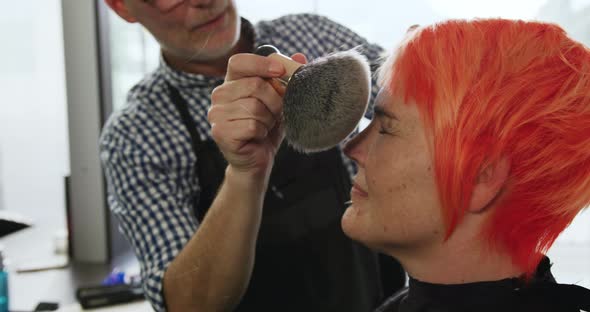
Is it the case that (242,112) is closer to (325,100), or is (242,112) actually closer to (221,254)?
(325,100)

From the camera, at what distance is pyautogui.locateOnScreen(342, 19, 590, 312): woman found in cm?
88

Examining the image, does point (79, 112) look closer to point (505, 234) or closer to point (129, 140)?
point (129, 140)

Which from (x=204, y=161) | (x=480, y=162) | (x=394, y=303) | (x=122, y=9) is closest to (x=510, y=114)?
(x=480, y=162)

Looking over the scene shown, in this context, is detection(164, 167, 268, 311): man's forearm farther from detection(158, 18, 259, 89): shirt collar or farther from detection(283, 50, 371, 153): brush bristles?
detection(158, 18, 259, 89): shirt collar

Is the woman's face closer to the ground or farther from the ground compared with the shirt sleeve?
farther from the ground

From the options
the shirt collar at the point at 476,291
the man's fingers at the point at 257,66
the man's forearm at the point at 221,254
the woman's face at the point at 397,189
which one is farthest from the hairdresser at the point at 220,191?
the shirt collar at the point at 476,291

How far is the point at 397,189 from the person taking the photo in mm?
948

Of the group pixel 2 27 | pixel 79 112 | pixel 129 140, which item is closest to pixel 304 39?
pixel 129 140

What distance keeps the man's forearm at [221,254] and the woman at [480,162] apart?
228 mm

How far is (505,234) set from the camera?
3.11ft

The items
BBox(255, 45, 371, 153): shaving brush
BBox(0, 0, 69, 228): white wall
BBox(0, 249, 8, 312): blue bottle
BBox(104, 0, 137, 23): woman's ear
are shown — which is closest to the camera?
BBox(255, 45, 371, 153): shaving brush

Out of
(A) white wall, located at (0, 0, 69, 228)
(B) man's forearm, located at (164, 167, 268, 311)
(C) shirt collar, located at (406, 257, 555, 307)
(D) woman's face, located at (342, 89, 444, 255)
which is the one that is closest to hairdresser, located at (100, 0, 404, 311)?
(B) man's forearm, located at (164, 167, 268, 311)

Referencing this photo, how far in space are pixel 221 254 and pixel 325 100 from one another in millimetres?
464

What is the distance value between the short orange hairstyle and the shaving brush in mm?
108
